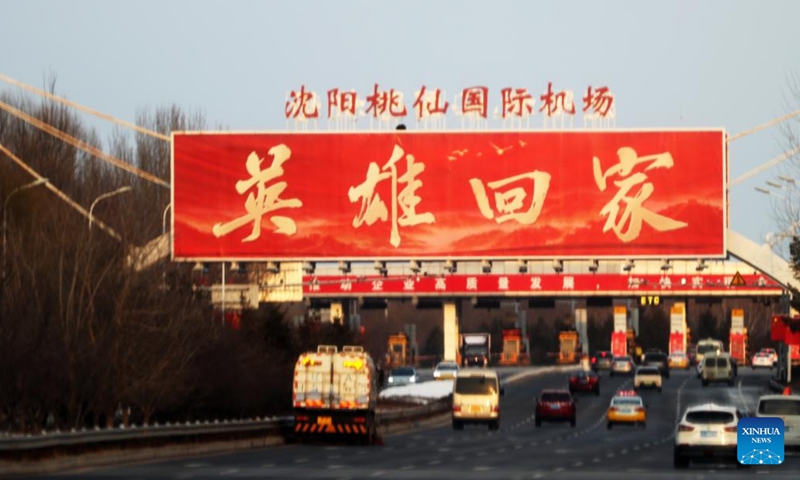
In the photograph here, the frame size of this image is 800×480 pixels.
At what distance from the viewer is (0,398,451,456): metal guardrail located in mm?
30859

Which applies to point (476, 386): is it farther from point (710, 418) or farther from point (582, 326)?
point (582, 326)

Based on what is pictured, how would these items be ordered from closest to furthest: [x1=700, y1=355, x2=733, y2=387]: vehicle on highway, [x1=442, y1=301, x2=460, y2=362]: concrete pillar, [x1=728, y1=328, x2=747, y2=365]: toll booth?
[x1=700, y1=355, x2=733, y2=387]: vehicle on highway → [x1=442, y1=301, x2=460, y2=362]: concrete pillar → [x1=728, y1=328, x2=747, y2=365]: toll booth

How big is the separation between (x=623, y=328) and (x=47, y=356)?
88.6 metres

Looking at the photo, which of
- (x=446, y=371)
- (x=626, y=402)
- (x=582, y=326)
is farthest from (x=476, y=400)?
(x=582, y=326)

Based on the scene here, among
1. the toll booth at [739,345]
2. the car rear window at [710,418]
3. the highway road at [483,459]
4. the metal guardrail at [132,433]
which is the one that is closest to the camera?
the metal guardrail at [132,433]

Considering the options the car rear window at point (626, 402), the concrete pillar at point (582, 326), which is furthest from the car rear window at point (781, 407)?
the concrete pillar at point (582, 326)

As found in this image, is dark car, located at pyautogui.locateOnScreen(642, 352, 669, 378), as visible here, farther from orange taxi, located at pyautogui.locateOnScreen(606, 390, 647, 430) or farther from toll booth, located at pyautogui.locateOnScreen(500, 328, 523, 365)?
orange taxi, located at pyautogui.locateOnScreen(606, 390, 647, 430)

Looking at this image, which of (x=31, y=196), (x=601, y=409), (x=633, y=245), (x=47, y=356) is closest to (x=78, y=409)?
(x=47, y=356)

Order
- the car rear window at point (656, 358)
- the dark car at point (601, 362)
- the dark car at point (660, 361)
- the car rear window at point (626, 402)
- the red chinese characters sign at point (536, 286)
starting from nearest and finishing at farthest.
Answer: the car rear window at point (626, 402), the dark car at point (660, 361), the car rear window at point (656, 358), the red chinese characters sign at point (536, 286), the dark car at point (601, 362)

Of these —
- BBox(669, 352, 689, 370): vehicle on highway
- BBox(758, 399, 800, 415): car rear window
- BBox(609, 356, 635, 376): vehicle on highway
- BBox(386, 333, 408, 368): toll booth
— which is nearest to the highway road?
BBox(758, 399, 800, 415): car rear window

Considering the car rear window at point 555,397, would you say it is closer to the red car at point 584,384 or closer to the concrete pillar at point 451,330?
the red car at point 584,384

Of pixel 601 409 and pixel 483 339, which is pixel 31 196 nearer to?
pixel 601 409

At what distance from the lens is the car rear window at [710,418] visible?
3556 cm

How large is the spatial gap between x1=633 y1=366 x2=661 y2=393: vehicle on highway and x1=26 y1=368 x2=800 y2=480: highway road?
16752 mm
